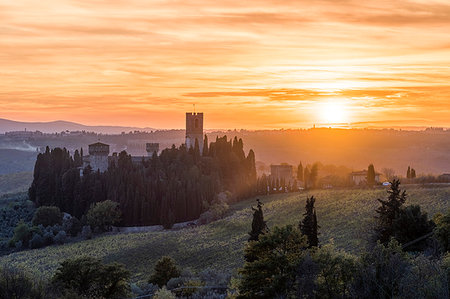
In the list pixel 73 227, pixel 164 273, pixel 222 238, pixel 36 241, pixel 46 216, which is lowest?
pixel 36 241

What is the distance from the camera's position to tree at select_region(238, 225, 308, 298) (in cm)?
2362

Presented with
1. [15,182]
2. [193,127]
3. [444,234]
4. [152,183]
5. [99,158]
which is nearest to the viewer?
[444,234]

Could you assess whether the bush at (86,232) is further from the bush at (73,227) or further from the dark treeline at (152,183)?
the dark treeline at (152,183)

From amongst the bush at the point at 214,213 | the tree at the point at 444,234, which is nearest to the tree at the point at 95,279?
the tree at the point at 444,234

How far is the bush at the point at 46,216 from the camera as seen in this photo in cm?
7425

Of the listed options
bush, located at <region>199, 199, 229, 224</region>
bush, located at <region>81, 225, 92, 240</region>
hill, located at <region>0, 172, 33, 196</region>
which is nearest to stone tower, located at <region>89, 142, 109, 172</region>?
bush, located at <region>81, 225, 92, 240</region>

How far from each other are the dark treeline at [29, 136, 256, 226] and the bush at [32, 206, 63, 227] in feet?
19.1

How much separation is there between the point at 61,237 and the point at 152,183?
15.6 metres

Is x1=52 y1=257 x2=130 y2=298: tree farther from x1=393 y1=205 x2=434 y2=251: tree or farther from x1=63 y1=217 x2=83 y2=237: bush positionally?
x1=63 y1=217 x2=83 y2=237: bush

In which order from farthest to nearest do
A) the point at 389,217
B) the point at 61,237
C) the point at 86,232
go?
the point at 86,232 → the point at 61,237 → the point at 389,217

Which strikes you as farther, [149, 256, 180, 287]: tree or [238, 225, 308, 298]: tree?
[149, 256, 180, 287]: tree

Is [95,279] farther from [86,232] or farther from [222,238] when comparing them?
[86,232]

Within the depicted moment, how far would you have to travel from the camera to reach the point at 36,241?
6694 centimetres

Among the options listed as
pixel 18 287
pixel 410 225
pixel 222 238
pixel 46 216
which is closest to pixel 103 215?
pixel 46 216
